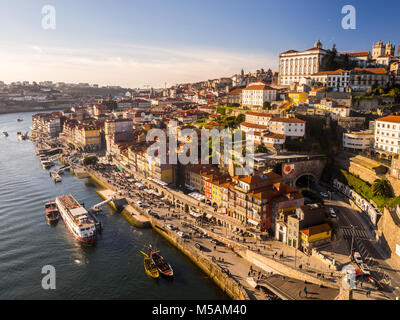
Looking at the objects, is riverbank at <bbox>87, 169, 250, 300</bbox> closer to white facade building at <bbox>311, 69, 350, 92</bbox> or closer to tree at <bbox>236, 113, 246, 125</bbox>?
tree at <bbox>236, 113, 246, 125</bbox>

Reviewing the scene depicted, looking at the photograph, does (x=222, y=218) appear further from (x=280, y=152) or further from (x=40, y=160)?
(x=40, y=160)

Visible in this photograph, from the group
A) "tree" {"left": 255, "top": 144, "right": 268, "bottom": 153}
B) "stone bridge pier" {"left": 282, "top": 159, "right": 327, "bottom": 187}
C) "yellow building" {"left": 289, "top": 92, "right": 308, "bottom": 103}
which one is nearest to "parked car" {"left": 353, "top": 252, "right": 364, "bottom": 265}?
"stone bridge pier" {"left": 282, "top": 159, "right": 327, "bottom": 187}

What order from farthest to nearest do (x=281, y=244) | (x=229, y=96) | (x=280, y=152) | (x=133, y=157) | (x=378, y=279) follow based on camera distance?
(x=229, y=96)
(x=133, y=157)
(x=280, y=152)
(x=281, y=244)
(x=378, y=279)

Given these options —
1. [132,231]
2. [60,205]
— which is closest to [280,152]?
[132,231]

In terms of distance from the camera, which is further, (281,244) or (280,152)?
(280,152)

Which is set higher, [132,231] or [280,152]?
[280,152]

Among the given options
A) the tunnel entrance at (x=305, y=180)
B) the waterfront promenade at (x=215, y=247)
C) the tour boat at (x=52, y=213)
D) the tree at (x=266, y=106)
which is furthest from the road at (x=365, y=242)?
the tour boat at (x=52, y=213)

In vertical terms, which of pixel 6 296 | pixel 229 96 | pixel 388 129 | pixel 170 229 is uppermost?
pixel 229 96
